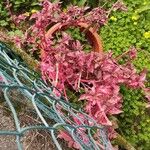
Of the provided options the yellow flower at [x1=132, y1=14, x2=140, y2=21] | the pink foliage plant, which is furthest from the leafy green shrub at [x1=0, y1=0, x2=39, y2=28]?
the yellow flower at [x1=132, y1=14, x2=140, y2=21]

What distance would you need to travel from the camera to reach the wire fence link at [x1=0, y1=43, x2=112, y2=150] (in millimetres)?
1296

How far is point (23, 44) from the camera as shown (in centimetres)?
347

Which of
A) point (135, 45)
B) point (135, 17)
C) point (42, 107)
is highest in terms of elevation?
point (42, 107)

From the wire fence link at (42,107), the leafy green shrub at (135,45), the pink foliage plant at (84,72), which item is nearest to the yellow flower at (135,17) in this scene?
the leafy green shrub at (135,45)

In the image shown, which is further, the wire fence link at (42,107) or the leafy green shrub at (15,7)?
the leafy green shrub at (15,7)

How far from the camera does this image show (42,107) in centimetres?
190

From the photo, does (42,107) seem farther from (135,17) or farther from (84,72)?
(135,17)

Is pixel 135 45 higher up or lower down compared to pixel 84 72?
lower down

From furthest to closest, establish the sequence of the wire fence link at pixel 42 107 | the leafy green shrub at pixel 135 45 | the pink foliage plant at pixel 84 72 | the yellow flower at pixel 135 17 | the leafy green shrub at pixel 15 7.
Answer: the yellow flower at pixel 135 17 < the leafy green shrub at pixel 15 7 < the leafy green shrub at pixel 135 45 < the pink foliage plant at pixel 84 72 < the wire fence link at pixel 42 107

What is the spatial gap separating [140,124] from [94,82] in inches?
25.1

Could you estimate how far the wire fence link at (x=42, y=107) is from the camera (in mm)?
1296

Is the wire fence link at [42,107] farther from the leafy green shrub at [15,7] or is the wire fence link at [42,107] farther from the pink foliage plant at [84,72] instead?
the leafy green shrub at [15,7]

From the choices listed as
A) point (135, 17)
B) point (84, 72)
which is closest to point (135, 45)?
point (135, 17)

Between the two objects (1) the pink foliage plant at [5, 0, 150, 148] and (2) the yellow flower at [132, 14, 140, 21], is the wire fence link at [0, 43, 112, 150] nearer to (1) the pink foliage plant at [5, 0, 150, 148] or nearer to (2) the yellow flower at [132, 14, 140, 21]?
(1) the pink foliage plant at [5, 0, 150, 148]
